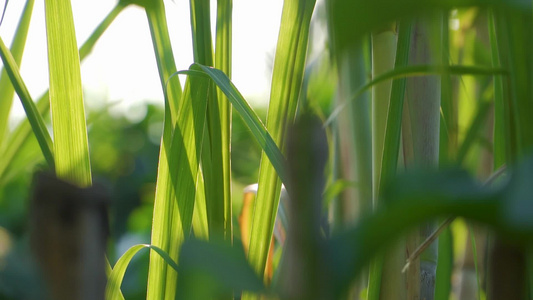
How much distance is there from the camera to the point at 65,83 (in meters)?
0.33

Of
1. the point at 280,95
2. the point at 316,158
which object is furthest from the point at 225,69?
the point at 316,158

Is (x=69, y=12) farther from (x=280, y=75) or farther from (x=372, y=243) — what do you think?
(x=372, y=243)

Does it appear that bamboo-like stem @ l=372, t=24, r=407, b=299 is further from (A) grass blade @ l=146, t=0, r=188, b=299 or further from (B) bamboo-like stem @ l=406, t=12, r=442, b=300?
(A) grass blade @ l=146, t=0, r=188, b=299

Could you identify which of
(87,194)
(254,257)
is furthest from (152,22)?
(87,194)

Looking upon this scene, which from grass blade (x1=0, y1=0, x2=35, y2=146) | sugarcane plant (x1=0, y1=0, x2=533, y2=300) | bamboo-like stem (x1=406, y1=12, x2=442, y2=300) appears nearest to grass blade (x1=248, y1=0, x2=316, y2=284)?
sugarcane plant (x1=0, y1=0, x2=533, y2=300)

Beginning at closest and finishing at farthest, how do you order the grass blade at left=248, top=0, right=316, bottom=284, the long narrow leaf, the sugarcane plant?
1. the sugarcane plant
2. the long narrow leaf
3. the grass blade at left=248, top=0, right=316, bottom=284

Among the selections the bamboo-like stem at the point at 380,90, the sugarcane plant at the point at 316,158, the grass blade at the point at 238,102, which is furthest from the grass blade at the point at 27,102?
the bamboo-like stem at the point at 380,90

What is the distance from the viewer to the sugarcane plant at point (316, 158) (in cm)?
10

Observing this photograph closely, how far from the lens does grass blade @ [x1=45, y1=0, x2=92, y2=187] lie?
1.07ft

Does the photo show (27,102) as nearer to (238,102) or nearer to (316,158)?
(238,102)

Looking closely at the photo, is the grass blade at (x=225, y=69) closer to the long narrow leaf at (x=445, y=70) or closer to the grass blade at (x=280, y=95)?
the grass blade at (x=280, y=95)

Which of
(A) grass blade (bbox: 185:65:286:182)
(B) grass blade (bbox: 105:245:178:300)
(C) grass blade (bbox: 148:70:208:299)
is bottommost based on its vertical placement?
(B) grass blade (bbox: 105:245:178:300)

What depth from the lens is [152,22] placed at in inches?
15.6

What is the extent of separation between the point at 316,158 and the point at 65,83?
→ 272mm
